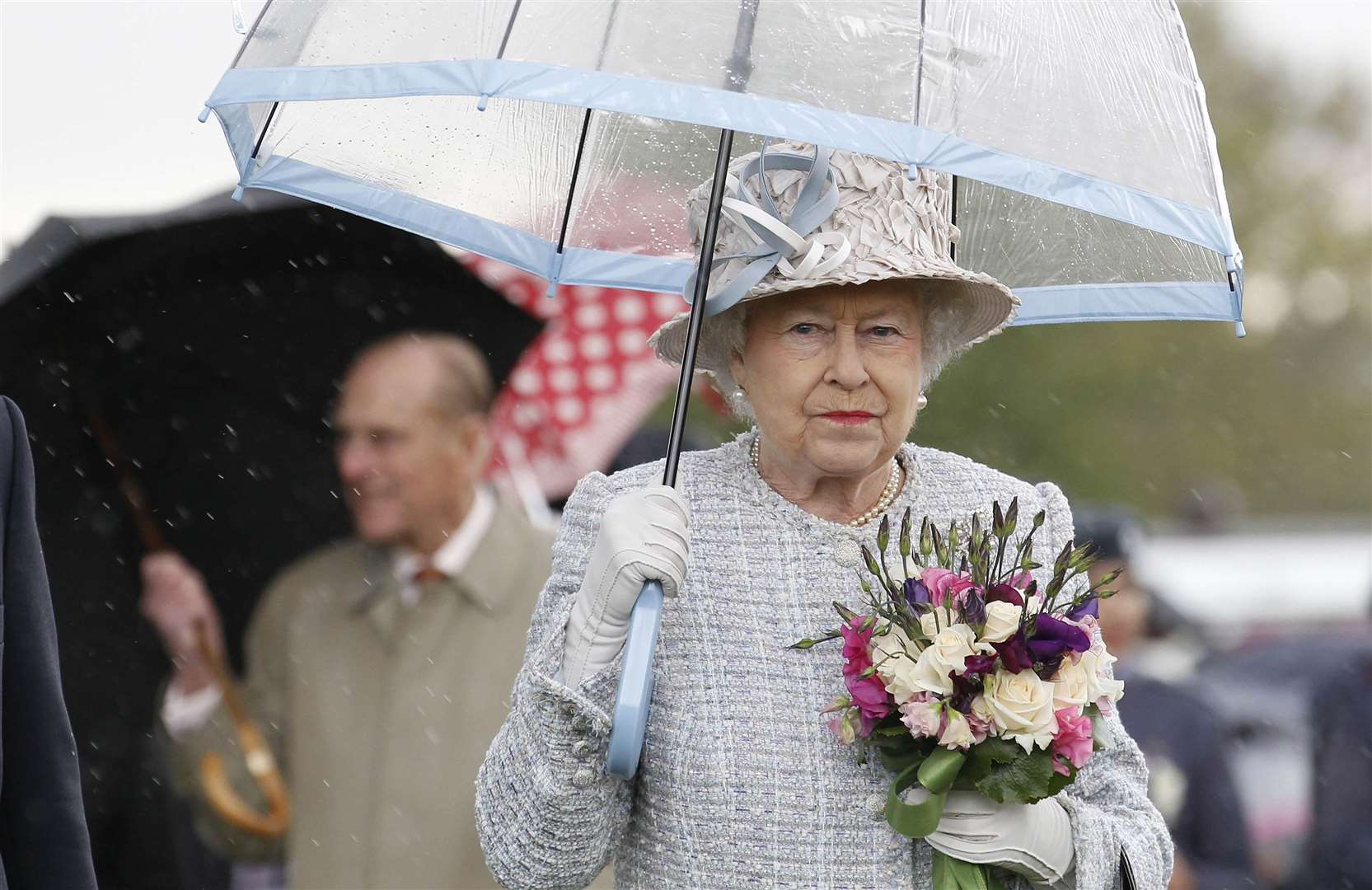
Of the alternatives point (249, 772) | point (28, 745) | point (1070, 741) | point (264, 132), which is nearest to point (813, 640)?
point (1070, 741)

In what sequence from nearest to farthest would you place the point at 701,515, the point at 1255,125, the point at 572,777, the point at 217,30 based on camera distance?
the point at 572,777 < the point at 701,515 < the point at 217,30 < the point at 1255,125

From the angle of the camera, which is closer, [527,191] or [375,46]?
[375,46]

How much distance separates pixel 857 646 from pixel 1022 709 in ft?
0.78

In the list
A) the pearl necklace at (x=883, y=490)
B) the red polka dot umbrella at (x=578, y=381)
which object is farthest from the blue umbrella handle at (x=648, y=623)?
the red polka dot umbrella at (x=578, y=381)

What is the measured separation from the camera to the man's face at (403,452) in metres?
4.51

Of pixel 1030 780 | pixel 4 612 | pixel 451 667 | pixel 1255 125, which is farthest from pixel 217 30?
pixel 1255 125

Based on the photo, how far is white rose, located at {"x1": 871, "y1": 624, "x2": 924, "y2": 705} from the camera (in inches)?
86.9

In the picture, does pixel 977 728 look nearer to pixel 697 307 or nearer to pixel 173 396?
pixel 697 307

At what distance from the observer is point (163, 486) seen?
4.33 metres

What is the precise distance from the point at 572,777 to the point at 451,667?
86.3 inches

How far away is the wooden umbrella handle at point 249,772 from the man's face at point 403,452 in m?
0.52

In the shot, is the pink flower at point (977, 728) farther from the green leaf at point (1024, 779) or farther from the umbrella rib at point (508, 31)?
the umbrella rib at point (508, 31)

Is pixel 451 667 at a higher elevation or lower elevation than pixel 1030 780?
lower

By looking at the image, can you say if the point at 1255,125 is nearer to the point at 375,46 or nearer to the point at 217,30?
the point at 217,30
